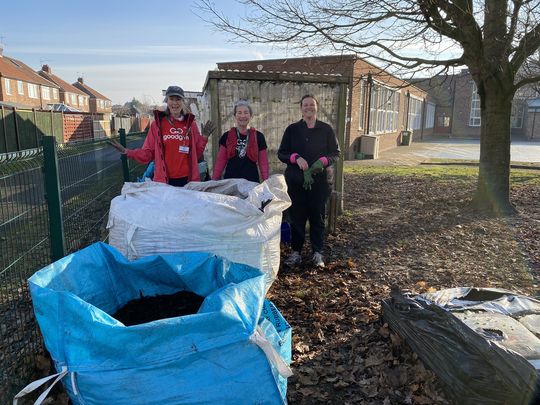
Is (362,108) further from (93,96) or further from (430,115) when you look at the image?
(93,96)

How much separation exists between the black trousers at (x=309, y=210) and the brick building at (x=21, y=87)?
4611 centimetres

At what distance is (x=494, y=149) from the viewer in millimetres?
7555

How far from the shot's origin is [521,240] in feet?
19.4

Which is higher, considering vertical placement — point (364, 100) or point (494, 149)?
point (364, 100)

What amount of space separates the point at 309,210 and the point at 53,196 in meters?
2.64

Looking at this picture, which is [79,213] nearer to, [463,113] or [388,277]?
[388,277]

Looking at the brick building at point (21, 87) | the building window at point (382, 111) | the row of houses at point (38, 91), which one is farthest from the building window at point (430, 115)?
the brick building at point (21, 87)

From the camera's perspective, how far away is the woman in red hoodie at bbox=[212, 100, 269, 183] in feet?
15.0

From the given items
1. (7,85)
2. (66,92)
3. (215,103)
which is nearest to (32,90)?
(7,85)

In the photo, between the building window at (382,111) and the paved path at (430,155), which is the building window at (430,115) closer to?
the paved path at (430,155)

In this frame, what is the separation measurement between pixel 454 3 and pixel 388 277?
4.57 metres

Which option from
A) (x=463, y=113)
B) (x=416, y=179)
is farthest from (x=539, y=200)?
(x=463, y=113)

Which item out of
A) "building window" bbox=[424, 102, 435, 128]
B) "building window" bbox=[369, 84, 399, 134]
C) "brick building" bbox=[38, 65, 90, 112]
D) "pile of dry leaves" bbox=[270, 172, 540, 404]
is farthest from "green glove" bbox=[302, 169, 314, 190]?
"brick building" bbox=[38, 65, 90, 112]

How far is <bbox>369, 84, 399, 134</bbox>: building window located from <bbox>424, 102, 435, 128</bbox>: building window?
17.9m
